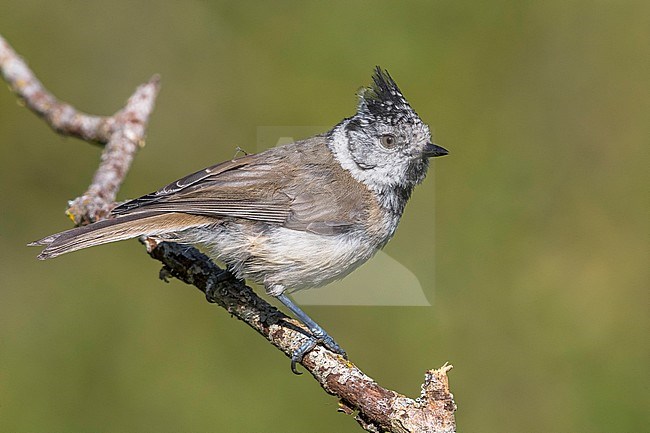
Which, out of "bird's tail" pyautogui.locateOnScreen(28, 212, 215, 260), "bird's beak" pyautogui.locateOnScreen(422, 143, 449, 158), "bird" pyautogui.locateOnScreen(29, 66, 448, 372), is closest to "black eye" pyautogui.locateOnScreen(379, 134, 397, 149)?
"bird" pyautogui.locateOnScreen(29, 66, 448, 372)

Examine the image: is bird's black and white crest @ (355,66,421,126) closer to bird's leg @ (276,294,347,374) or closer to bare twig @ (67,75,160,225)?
bird's leg @ (276,294,347,374)

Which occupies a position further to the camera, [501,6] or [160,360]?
[501,6]

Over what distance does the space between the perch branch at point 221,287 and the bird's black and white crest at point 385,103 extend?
1.00 metres

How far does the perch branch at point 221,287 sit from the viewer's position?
9.05 feet

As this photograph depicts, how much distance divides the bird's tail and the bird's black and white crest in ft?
3.05

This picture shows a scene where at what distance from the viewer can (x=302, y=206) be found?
12.0 feet

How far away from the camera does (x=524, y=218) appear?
206 inches

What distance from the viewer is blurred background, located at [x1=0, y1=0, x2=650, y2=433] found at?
4.86 m

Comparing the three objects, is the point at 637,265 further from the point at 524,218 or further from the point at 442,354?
the point at 442,354

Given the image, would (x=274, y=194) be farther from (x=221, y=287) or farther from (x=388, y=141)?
(x=388, y=141)

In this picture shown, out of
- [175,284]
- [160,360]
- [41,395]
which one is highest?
[175,284]

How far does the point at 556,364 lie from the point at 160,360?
7.76 feet

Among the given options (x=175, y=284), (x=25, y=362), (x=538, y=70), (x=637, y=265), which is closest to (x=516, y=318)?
(x=637, y=265)

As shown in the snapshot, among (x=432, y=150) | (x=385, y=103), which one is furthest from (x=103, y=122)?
(x=432, y=150)
